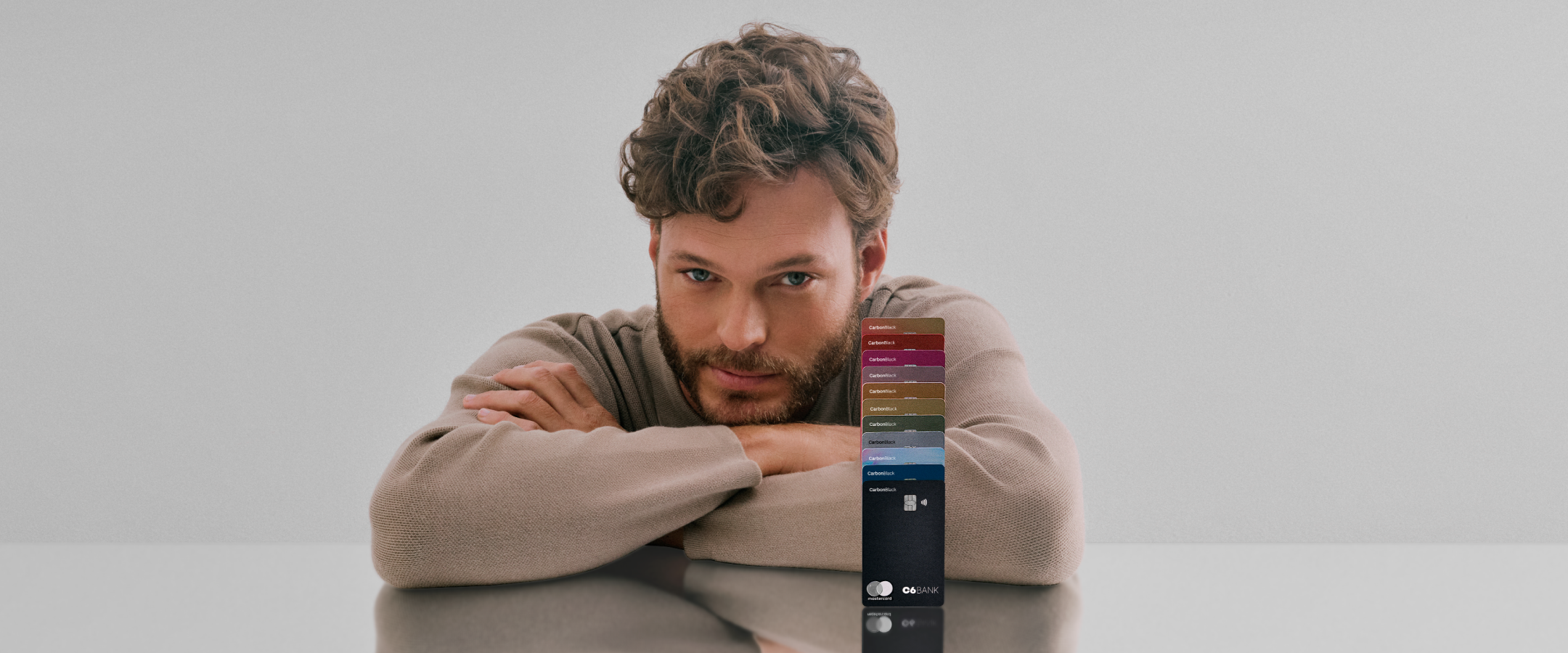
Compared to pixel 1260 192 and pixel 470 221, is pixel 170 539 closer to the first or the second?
pixel 470 221

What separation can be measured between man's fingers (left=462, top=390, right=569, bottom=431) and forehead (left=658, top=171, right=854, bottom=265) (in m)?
0.32

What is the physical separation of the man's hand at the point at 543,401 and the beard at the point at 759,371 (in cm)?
16

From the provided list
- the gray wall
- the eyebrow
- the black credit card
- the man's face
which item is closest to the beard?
the man's face

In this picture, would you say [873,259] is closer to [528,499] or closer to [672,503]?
[672,503]

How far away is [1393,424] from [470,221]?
2.38 m

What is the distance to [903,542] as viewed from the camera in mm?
1217

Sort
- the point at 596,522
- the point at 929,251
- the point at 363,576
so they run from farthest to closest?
the point at 929,251 < the point at 363,576 < the point at 596,522

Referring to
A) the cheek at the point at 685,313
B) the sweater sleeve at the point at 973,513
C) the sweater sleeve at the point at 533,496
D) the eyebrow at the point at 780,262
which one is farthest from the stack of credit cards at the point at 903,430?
the cheek at the point at 685,313

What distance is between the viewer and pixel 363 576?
1.60 m

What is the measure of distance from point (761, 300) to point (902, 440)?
0.55m

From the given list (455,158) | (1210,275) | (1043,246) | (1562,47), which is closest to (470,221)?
(455,158)

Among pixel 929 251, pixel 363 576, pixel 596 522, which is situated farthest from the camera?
pixel 929 251

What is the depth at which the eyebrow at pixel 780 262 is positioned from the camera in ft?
5.45

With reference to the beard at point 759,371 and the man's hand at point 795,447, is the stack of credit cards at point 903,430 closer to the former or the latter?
the man's hand at point 795,447
